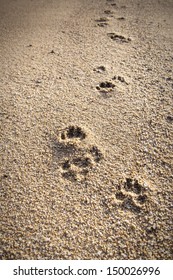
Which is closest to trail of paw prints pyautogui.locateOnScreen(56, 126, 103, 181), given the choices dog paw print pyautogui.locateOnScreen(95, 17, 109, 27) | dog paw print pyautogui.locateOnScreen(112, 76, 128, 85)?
dog paw print pyautogui.locateOnScreen(112, 76, 128, 85)

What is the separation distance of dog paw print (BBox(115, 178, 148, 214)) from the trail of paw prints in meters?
0.24

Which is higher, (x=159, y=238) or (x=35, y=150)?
(x=35, y=150)

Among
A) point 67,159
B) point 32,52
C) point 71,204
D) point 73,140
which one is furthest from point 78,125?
point 32,52

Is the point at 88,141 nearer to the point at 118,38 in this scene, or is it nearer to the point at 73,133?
the point at 73,133

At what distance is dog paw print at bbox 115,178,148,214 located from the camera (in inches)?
47.6

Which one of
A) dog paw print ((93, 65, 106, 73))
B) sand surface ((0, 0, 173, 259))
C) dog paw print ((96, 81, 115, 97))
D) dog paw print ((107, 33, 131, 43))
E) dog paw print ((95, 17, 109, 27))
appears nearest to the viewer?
sand surface ((0, 0, 173, 259))

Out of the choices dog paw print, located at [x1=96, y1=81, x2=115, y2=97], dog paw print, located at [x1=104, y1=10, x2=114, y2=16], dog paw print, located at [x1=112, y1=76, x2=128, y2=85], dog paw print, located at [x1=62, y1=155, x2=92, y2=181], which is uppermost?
dog paw print, located at [x1=104, y1=10, x2=114, y2=16]

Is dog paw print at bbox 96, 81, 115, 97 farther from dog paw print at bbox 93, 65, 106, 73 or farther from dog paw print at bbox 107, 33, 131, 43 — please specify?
dog paw print at bbox 107, 33, 131, 43

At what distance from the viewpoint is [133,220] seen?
116cm

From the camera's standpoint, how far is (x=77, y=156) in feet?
4.63

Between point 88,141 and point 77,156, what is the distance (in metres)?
0.14

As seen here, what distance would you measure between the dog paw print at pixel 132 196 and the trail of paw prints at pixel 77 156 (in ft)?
0.79
